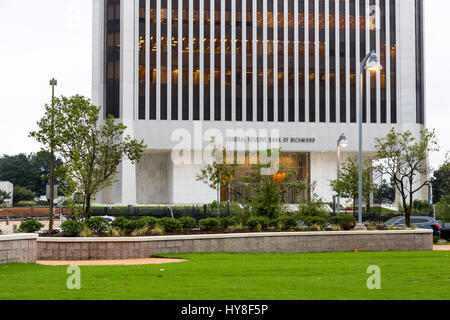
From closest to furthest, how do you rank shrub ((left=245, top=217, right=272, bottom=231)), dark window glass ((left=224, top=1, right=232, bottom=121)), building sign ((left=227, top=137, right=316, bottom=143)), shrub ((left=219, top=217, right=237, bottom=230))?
shrub ((left=245, top=217, right=272, bottom=231)) < shrub ((left=219, top=217, right=237, bottom=230)) < building sign ((left=227, top=137, right=316, bottom=143)) < dark window glass ((left=224, top=1, right=232, bottom=121))

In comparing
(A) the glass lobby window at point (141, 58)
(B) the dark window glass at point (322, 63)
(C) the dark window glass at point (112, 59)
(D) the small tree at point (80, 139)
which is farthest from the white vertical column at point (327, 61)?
(D) the small tree at point (80, 139)

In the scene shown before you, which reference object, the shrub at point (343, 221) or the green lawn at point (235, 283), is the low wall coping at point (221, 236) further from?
the green lawn at point (235, 283)

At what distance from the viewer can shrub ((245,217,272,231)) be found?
21.8 meters

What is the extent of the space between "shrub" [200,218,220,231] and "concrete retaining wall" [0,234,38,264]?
736 cm

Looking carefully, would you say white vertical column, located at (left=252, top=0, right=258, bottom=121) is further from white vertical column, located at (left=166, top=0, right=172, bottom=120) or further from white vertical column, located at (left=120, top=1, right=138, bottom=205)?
white vertical column, located at (left=120, top=1, right=138, bottom=205)

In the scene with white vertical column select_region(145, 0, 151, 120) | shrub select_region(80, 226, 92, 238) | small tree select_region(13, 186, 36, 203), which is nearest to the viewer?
shrub select_region(80, 226, 92, 238)

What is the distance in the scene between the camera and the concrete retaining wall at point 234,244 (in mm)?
17484

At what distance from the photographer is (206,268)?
12.9 metres

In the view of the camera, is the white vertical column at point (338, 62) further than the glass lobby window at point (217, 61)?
Yes

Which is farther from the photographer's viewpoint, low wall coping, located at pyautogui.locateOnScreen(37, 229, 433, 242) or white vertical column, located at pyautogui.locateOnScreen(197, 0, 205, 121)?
white vertical column, located at pyautogui.locateOnScreen(197, 0, 205, 121)

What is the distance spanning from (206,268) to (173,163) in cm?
4581

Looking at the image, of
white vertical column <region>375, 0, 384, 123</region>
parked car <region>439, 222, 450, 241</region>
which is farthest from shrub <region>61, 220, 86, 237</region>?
white vertical column <region>375, 0, 384, 123</region>

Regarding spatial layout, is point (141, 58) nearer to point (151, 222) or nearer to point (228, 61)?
point (228, 61)

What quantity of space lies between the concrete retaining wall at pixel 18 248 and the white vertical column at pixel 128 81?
135ft
